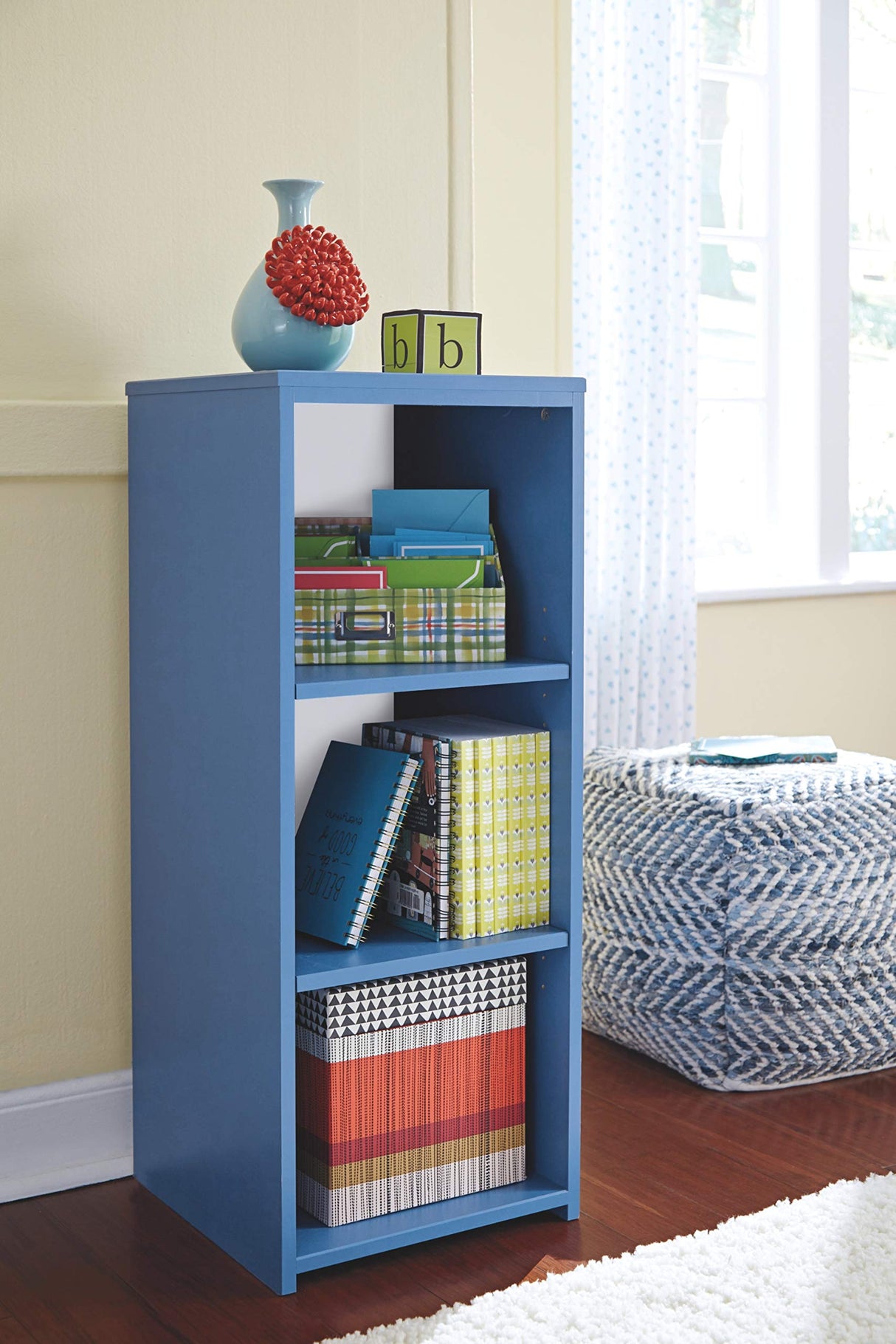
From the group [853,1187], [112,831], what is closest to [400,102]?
[112,831]

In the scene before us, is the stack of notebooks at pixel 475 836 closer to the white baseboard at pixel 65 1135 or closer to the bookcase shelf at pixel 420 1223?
the bookcase shelf at pixel 420 1223

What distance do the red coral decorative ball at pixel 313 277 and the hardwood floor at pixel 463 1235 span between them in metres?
1.12

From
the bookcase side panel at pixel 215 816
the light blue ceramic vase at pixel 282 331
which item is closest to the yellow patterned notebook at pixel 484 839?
the bookcase side panel at pixel 215 816

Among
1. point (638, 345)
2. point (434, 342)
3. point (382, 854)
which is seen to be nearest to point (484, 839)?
point (382, 854)

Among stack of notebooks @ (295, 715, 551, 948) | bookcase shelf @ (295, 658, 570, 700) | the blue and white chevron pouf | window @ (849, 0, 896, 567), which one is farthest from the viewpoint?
window @ (849, 0, 896, 567)

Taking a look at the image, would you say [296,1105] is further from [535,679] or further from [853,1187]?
[853,1187]

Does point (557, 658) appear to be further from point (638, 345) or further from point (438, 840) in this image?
point (638, 345)

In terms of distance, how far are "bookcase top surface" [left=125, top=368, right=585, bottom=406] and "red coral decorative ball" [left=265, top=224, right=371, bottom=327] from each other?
0.26 feet

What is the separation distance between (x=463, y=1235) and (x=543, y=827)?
1.68 feet

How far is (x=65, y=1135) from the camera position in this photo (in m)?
2.00

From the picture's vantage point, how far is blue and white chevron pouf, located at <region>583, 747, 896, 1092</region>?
2219mm

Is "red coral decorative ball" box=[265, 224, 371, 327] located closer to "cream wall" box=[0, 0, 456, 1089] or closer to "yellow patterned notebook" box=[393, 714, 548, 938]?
"cream wall" box=[0, 0, 456, 1089]

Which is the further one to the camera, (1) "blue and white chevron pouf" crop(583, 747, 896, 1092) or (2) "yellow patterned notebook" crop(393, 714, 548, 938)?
(1) "blue and white chevron pouf" crop(583, 747, 896, 1092)

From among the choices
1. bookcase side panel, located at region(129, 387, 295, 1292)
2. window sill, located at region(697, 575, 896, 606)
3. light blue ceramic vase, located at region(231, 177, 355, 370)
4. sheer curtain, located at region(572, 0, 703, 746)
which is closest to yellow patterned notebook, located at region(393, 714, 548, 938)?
bookcase side panel, located at region(129, 387, 295, 1292)
